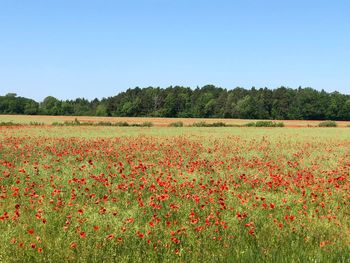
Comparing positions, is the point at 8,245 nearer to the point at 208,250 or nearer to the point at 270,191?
the point at 208,250

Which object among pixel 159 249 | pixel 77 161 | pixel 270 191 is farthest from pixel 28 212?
pixel 77 161

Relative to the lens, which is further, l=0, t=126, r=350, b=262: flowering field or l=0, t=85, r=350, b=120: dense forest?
l=0, t=85, r=350, b=120: dense forest

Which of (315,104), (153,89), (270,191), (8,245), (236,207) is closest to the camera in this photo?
Result: (8,245)

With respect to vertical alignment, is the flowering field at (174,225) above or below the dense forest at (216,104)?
below

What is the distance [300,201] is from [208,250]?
10.8 ft

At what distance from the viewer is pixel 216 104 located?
5030 inches

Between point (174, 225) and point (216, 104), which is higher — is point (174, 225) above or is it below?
below

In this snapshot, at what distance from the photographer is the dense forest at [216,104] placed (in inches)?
4779

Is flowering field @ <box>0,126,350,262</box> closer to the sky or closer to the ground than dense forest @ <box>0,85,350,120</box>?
closer to the ground

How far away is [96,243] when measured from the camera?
19.1 ft

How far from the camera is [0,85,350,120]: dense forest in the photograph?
12138cm

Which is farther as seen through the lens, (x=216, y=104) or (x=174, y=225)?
(x=216, y=104)

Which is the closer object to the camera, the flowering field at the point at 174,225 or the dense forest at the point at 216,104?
the flowering field at the point at 174,225

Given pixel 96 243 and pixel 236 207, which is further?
pixel 236 207
